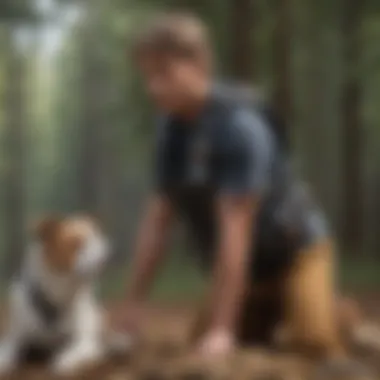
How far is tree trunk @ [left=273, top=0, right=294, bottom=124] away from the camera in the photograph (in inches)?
55.9

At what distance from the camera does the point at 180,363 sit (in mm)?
1376

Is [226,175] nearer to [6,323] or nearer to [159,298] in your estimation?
[159,298]

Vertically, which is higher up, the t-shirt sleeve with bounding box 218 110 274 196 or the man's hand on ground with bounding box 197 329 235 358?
the t-shirt sleeve with bounding box 218 110 274 196

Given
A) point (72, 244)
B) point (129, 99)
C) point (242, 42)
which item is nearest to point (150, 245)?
point (72, 244)

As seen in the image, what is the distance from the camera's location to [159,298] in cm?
141

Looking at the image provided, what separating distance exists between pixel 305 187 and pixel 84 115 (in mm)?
353

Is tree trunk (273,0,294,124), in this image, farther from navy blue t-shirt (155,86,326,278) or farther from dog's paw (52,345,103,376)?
dog's paw (52,345,103,376)

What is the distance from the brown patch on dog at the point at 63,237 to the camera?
1.40 meters

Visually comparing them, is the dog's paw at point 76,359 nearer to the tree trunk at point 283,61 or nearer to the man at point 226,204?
the man at point 226,204

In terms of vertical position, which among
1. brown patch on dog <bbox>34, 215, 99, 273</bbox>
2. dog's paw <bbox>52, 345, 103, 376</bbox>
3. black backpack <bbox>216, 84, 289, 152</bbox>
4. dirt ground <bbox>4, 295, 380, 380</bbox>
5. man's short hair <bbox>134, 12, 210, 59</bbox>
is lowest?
dirt ground <bbox>4, 295, 380, 380</bbox>

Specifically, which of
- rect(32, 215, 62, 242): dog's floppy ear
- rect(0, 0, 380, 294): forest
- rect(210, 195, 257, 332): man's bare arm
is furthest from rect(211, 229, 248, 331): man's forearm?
rect(32, 215, 62, 242): dog's floppy ear

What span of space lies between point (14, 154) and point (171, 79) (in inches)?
10.5

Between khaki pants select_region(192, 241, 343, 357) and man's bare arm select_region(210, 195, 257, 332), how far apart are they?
2 cm

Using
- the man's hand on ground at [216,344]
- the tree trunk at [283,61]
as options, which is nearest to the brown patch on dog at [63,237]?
the man's hand on ground at [216,344]
